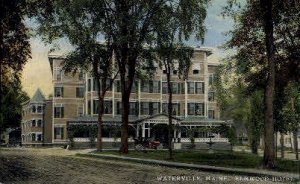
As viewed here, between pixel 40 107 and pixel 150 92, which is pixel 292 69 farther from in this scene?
Answer: pixel 40 107

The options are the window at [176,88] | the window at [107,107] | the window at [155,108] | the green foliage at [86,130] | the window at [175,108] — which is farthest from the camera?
the window at [176,88]

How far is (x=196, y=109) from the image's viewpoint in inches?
3278

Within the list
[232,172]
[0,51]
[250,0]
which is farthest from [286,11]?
[0,51]

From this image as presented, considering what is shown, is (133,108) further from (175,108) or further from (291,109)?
(291,109)

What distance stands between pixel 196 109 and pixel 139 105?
8.89 m

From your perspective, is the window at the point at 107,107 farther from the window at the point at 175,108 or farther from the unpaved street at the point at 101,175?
the unpaved street at the point at 101,175

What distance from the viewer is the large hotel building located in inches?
3071

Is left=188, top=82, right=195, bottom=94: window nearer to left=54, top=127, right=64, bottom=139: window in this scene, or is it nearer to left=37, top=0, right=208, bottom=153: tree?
left=54, top=127, right=64, bottom=139: window

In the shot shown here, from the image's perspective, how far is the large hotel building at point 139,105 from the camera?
7800cm

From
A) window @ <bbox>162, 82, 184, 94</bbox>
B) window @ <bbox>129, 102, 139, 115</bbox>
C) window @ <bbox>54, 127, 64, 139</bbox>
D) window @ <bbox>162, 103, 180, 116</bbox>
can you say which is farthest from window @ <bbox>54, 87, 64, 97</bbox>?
window @ <bbox>162, 103, 180, 116</bbox>

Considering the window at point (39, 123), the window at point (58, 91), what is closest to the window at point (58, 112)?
the window at point (58, 91)

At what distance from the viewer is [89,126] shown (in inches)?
2813

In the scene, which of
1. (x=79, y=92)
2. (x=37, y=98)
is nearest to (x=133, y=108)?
(x=79, y=92)

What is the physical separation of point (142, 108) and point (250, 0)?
5100 centimetres
